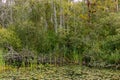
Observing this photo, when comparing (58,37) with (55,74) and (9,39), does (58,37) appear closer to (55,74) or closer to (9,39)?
(9,39)

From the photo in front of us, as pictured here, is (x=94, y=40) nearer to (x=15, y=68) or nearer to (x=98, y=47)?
(x=98, y=47)

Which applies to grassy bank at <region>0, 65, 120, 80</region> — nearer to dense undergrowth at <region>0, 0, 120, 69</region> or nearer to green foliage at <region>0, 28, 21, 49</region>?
dense undergrowth at <region>0, 0, 120, 69</region>

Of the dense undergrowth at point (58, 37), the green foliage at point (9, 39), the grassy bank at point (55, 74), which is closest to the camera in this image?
the grassy bank at point (55, 74)

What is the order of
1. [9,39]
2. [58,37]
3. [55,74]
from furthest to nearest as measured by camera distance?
[58,37]
[9,39]
[55,74]

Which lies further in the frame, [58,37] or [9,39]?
[58,37]

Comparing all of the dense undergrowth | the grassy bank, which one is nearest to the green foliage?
the dense undergrowth

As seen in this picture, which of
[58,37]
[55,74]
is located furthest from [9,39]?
[55,74]

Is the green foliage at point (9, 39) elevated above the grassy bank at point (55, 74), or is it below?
above

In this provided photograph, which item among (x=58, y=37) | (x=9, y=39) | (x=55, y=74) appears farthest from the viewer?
(x=58, y=37)

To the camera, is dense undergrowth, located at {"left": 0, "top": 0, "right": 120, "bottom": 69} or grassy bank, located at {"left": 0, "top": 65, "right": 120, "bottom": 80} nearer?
grassy bank, located at {"left": 0, "top": 65, "right": 120, "bottom": 80}

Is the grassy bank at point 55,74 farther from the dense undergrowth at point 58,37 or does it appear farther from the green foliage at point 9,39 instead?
the green foliage at point 9,39

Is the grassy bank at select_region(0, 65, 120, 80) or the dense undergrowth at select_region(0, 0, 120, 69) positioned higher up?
the dense undergrowth at select_region(0, 0, 120, 69)

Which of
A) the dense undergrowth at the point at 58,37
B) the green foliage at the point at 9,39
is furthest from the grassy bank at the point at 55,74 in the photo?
the green foliage at the point at 9,39

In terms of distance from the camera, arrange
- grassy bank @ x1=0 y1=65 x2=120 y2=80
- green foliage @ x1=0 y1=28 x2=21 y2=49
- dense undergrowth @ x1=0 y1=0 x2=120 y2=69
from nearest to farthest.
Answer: grassy bank @ x1=0 y1=65 x2=120 y2=80
dense undergrowth @ x1=0 y1=0 x2=120 y2=69
green foliage @ x1=0 y1=28 x2=21 y2=49
